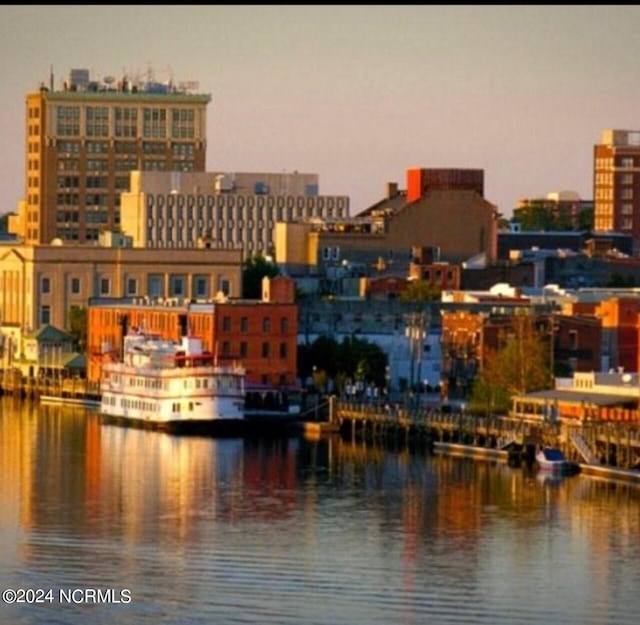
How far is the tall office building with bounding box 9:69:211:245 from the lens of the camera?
13162 cm

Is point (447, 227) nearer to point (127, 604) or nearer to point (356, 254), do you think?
point (356, 254)

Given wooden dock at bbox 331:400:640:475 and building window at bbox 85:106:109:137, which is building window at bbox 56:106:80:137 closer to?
building window at bbox 85:106:109:137

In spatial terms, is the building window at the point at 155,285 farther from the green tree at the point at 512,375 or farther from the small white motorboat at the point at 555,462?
the small white motorboat at the point at 555,462

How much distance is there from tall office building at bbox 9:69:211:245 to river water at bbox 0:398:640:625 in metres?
61.0

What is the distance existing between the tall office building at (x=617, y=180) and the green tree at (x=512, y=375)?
206ft

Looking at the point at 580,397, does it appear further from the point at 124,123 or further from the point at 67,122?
the point at 124,123

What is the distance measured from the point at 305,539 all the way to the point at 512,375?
2338cm

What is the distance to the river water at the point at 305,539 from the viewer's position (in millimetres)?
45062

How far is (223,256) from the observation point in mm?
101812

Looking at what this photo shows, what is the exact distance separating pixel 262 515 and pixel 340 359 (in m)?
29.0

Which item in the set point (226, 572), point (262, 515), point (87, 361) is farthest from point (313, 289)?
point (226, 572)

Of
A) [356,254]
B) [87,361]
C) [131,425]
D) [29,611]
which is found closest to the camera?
[29,611]

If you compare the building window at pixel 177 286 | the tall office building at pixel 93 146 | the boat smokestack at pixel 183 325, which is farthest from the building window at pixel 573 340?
the tall office building at pixel 93 146

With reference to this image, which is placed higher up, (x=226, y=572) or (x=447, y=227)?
(x=447, y=227)
